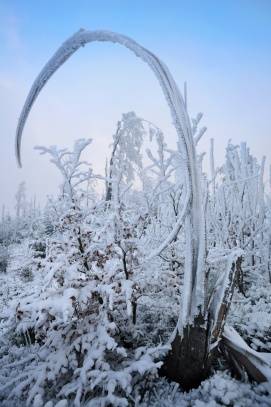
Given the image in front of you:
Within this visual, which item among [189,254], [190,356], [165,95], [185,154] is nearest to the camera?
[165,95]

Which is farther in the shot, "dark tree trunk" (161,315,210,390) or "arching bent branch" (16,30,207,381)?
"dark tree trunk" (161,315,210,390)

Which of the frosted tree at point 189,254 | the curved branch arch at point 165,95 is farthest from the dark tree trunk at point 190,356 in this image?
the curved branch arch at point 165,95

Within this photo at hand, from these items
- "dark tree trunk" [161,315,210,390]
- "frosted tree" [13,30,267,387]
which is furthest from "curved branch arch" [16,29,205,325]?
"dark tree trunk" [161,315,210,390]

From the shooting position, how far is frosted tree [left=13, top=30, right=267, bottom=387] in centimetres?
149

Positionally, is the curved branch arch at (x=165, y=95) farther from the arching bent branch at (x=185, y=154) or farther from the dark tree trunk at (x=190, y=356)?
the dark tree trunk at (x=190, y=356)

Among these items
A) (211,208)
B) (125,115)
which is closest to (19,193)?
(125,115)

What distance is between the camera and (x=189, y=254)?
2.03m

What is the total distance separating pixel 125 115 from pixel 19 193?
1586 inches

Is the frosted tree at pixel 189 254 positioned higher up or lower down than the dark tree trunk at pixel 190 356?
higher up

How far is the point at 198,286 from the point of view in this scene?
2.16m

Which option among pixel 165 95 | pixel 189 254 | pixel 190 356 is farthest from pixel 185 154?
pixel 190 356

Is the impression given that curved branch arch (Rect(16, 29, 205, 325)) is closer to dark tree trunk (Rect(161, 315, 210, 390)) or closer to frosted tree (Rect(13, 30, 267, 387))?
frosted tree (Rect(13, 30, 267, 387))

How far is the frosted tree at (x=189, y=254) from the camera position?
58.8 inches

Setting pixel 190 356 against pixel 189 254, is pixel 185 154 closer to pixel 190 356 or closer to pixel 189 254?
pixel 189 254
